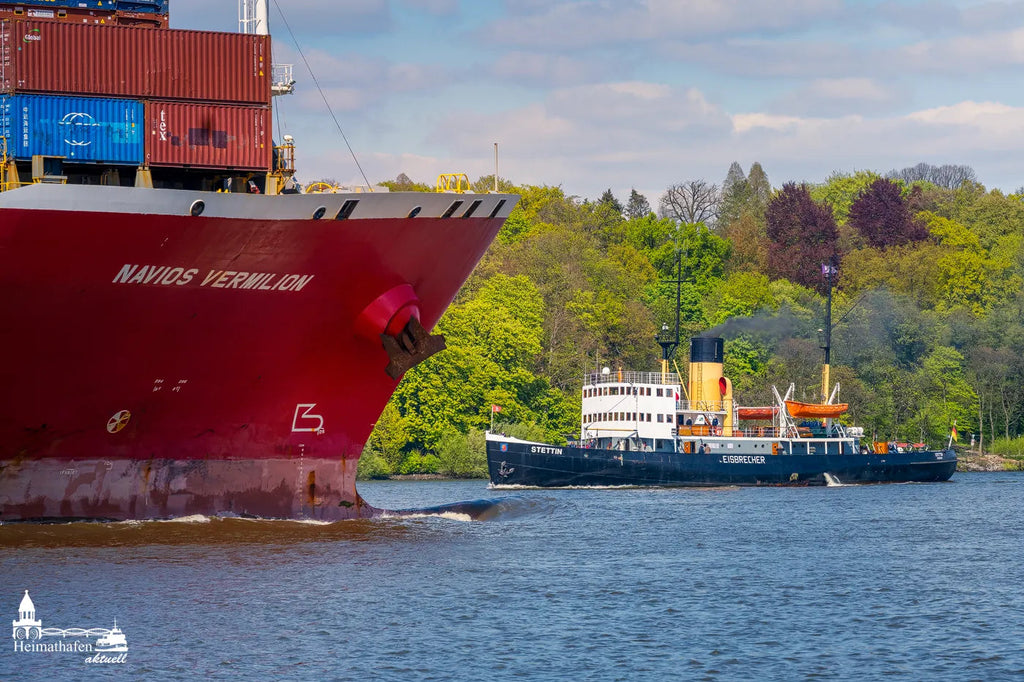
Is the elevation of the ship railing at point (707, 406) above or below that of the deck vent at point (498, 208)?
below

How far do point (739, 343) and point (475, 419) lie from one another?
20.7 metres

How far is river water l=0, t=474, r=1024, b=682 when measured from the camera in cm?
2083

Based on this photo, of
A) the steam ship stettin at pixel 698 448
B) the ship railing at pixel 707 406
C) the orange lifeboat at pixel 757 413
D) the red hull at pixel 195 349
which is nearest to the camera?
the red hull at pixel 195 349

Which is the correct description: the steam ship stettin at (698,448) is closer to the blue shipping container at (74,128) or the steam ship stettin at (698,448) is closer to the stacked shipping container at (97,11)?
the stacked shipping container at (97,11)

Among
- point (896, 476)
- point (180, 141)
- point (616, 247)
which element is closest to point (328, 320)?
point (180, 141)

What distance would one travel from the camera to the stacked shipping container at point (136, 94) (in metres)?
29.9

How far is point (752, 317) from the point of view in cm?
9525

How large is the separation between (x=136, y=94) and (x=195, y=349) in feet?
18.4

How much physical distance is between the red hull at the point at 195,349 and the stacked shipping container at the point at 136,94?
106 inches

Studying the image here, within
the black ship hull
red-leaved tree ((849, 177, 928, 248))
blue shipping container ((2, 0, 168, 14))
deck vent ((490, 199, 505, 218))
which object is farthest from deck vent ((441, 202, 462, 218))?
red-leaved tree ((849, 177, 928, 248))

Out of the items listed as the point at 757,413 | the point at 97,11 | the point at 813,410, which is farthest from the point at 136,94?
the point at 757,413

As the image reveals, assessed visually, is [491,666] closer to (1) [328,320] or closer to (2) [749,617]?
(2) [749,617]

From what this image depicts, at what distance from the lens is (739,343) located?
9144 centimetres

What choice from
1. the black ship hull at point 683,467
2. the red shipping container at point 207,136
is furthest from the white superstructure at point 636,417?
the red shipping container at point 207,136
